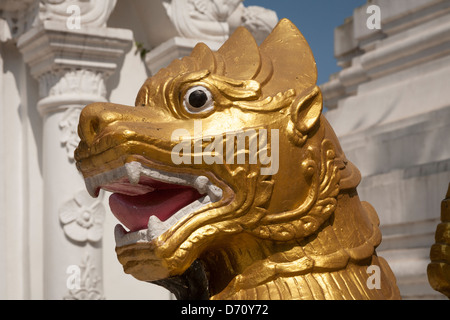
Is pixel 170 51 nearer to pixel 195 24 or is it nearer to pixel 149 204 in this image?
pixel 195 24

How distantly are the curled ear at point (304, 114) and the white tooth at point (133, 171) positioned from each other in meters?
0.40

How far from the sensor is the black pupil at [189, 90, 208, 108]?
1.96 meters

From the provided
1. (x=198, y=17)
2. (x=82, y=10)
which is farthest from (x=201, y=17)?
(x=82, y=10)

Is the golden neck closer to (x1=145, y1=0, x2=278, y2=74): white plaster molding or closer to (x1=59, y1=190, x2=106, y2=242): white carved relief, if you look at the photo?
(x1=59, y1=190, x2=106, y2=242): white carved relief

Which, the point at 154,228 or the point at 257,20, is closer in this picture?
the point at 154,228

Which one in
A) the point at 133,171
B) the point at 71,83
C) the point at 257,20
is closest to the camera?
the point at 133,171

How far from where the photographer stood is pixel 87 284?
14.0 ft

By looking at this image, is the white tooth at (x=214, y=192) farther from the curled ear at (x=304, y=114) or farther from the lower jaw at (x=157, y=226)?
the curled ear at (x=304, y=114)

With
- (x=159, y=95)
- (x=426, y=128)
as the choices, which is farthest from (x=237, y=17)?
(x=159, y=95)

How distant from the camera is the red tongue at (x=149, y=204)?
76.9 inches

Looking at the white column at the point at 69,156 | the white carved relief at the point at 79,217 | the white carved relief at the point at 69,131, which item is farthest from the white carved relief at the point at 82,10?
the white carved relief at the point at 79,217

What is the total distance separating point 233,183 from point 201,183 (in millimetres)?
80

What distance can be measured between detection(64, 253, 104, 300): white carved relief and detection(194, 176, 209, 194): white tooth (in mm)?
2490
